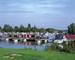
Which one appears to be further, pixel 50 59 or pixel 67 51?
pixel 67 51

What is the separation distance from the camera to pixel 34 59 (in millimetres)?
20797

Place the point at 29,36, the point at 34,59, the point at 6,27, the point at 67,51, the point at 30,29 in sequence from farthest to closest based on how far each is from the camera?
the point at 6,27
the point at 30,29
the point at 29,36
the point at 67,51
the point at 34,59

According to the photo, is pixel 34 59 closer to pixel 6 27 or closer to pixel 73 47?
pixel 73 47

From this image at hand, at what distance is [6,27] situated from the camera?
457ft

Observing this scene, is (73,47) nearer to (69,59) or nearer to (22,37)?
(69,59)

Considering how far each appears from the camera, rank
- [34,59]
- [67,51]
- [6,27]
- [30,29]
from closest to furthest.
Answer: [34,59]
[67,51]
[30,29]
[6,27]

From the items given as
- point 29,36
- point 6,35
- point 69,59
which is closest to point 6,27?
point 6,35

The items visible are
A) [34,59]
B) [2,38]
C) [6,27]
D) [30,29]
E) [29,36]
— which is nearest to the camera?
[34,59]

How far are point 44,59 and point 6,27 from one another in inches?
4686

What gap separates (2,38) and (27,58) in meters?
83.1

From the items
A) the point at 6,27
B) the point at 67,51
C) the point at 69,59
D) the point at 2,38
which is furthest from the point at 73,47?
the point at 6,27

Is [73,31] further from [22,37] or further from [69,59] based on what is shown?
[69,59]

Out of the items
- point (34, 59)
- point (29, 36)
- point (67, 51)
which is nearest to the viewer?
point (34, 59)

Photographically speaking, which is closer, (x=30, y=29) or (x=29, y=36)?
(x=29, y=36)
